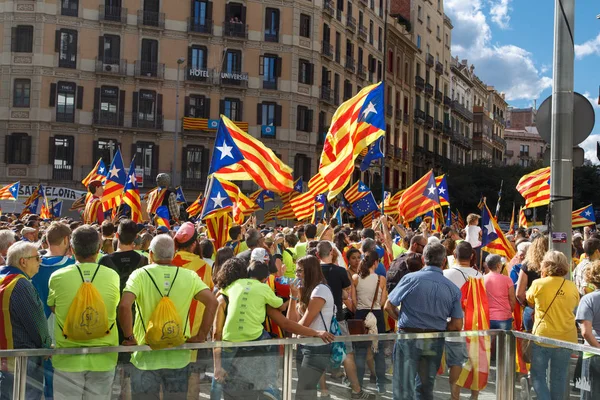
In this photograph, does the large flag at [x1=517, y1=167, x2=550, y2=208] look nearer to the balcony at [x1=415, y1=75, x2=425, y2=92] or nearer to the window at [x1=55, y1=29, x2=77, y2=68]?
the window at [x1=55, y1=29, x2=77, y2=68]

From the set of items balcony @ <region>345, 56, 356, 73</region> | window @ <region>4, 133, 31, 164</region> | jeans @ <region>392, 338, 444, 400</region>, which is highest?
balcony @ <region>345, 56, 356, 73</region>

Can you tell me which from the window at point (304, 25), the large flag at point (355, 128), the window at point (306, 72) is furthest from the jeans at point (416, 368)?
the window at point (304, 25)

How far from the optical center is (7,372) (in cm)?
512

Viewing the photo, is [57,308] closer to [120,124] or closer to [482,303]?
[482,303]

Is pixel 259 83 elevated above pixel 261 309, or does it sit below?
above

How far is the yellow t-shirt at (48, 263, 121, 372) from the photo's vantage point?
17.8 ft

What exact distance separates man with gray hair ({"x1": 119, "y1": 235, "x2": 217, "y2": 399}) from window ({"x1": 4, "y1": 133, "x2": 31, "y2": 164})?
35980mm

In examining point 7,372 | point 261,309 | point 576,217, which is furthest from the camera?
point 576,217

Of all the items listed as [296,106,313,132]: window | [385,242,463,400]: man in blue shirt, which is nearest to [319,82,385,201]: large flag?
[385,242,463,400]: man in blue shirt

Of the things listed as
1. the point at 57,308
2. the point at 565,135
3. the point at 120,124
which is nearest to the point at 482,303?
the point at 565,135

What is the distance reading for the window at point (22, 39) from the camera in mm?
39500

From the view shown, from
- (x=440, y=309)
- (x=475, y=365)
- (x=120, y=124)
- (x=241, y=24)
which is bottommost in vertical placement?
(x=475, y=365)

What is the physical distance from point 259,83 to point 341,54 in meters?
7.67

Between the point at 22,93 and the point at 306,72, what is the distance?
1539 cm
